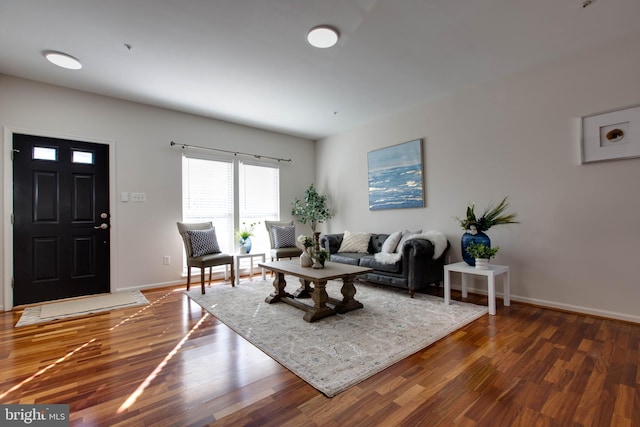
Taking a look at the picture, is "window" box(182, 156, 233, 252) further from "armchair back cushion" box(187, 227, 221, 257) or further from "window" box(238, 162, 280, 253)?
"armchair back cushion" box(187, 227, 221, 257)

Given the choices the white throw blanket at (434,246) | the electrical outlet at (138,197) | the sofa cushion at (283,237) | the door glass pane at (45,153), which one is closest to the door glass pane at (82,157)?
the door glass pane at (45,153)

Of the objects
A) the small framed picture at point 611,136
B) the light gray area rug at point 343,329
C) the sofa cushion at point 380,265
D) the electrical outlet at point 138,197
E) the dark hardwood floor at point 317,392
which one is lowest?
the dark hardwood floor at point 317,392

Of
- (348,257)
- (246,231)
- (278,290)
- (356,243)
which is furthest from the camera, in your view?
(246,231)

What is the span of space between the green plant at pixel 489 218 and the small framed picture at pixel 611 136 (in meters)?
0.87

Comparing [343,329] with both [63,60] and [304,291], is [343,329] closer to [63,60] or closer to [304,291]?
[304,291]

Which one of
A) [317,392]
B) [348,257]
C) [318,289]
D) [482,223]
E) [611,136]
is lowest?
[317,392]

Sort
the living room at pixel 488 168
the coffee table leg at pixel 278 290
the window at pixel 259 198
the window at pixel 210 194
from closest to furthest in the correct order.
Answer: the living room at pixel 488 168 < the coffee table leg at pixel 278 290 < the window at pixel 210 194 < the window at pixel 259 198

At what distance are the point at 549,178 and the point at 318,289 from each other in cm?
280

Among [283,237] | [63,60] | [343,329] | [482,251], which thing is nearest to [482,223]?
[482,251]

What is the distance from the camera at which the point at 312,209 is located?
18.9 ft

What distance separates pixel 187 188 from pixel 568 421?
4.94 meters

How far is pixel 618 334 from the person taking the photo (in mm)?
2475

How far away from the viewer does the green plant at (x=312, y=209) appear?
19.0ft

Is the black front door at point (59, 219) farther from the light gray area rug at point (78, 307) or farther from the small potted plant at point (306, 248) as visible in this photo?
the small potted plant at point (306, 248)
